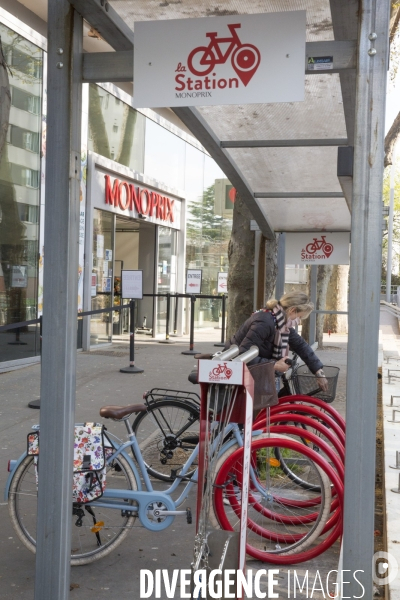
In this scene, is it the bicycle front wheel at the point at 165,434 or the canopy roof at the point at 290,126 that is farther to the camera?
the bicycle front wheel at the point at 165,434

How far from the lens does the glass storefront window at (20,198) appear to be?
1151 centimetres

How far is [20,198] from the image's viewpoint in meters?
12.0

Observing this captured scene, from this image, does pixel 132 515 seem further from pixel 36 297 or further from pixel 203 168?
pixel 203 168

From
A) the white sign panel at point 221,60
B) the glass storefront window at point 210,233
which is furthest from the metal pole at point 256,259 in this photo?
the glass storefront window at point 210,233

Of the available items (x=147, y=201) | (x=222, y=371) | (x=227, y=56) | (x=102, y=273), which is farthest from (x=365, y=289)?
(x=147, y=201)

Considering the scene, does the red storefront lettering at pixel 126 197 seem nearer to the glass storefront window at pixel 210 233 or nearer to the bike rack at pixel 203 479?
the glass storefront window at pixel 210 233

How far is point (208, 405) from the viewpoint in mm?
3371

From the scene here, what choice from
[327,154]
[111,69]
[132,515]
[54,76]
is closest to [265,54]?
[111,69]

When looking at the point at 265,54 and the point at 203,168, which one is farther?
the point at 203,168

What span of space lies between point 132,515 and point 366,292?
2.06 m

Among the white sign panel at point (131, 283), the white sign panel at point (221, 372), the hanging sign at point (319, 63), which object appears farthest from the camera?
the white sign panel at point (131, 283)

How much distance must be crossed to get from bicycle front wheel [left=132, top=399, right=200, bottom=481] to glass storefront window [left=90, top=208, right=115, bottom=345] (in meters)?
8.96

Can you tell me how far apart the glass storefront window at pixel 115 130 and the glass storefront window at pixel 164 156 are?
44cm

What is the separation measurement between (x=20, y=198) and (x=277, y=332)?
24.7 ft
